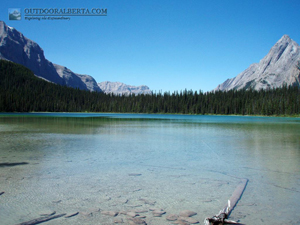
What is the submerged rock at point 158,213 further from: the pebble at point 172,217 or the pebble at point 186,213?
the pebble at point 186,213

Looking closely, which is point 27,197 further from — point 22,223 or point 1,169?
point 1,169

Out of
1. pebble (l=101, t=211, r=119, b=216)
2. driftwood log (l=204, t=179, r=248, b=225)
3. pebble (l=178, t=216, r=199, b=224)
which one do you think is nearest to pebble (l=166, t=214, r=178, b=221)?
pebble (l=178, t=216, r=199, b=224)

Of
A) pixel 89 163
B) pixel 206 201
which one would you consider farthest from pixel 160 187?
pixel 89 163

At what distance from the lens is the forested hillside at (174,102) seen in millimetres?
125050

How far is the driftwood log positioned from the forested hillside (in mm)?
118882

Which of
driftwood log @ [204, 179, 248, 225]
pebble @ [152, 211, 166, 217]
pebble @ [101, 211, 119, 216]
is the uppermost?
driftwood log @ [204, 179, 248, 225]

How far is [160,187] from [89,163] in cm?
495

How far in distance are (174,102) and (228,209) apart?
16418cm

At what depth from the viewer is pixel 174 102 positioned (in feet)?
557

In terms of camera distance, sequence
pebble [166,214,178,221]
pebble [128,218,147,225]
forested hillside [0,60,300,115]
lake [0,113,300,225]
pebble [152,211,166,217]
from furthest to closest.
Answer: forested hillside [0,60,300,115], lake [0,113,300,225], pebble [152,211,166,217], pebble [166,214,178,221], pebble [128,218,147,225]

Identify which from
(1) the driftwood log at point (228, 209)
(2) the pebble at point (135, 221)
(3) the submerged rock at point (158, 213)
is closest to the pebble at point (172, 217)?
(3) the submerged rock at point (158, 213)

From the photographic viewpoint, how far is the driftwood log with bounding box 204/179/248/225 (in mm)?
5551

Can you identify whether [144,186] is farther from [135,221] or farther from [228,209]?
[228,209]

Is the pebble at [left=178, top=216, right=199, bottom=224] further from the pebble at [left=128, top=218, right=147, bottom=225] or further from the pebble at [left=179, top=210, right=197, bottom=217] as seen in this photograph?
the pebble at [left=128, top=218, right=147, bottom=225]
